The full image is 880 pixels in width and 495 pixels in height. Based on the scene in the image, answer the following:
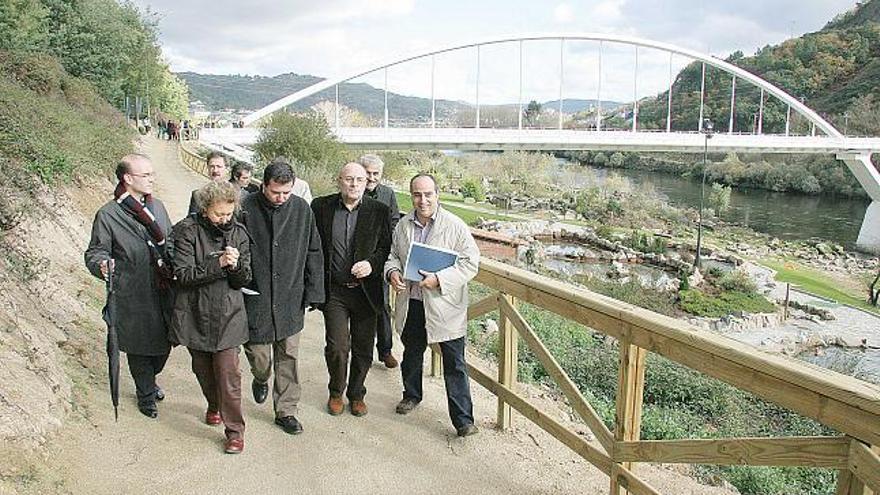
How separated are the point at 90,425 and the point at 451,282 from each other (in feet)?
6.80

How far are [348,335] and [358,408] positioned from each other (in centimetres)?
48

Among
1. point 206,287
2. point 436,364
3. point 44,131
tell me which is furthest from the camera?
point 44,131

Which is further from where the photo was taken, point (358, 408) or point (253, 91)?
point (253, 91)

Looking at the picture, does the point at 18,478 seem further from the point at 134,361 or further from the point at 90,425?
the point at 134,361

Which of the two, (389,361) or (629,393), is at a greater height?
(629,393)

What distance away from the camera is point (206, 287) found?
3199 mm

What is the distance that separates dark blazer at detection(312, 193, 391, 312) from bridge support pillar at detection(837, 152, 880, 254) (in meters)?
37.6

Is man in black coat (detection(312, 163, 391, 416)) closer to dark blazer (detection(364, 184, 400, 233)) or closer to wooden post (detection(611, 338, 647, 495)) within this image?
dark blazer (detection(364, 184, 400, 233))

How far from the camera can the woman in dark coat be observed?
3129 mm

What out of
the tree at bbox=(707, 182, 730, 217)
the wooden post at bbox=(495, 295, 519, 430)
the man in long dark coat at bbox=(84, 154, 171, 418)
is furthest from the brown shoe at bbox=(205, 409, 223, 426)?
the tree at bbox=(707, 182, 730, 217)

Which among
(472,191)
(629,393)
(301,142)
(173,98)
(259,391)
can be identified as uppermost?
(173,98)

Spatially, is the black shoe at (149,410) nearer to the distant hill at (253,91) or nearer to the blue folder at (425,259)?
the blue folder at (425,259)

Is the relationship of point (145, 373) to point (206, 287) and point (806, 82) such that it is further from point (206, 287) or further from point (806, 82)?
point (806, 82)

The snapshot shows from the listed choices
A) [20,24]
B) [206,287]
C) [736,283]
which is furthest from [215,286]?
[736,283]
